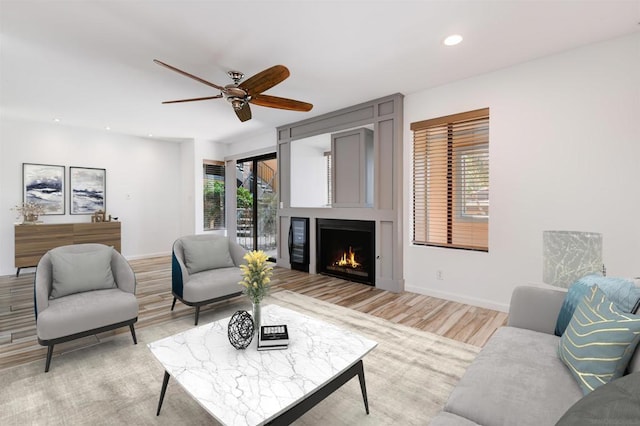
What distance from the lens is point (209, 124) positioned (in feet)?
18.3

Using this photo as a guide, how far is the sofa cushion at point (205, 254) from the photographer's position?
3402mm

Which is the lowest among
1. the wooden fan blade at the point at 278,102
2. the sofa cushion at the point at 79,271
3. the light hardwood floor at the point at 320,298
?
the light hardwood floor at the point at 320,298

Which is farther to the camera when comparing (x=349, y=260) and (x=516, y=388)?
(x=349, y=260)

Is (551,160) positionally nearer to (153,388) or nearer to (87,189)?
(153,388)

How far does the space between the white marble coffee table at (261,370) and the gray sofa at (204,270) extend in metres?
1.12

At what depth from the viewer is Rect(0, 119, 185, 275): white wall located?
17.0 feet

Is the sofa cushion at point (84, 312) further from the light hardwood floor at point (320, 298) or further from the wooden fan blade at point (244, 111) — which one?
the wooden fan blade at point (244, 111)

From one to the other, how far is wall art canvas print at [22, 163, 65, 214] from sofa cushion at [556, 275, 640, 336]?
297 inches

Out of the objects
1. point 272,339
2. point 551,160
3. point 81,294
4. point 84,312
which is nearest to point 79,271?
point 81,294

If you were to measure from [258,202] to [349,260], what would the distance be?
111 inches

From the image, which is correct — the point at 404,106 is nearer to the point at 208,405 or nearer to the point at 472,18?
the point at 472,18

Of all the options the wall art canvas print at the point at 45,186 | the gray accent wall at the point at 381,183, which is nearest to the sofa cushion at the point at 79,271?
the gray accent wall at the point at 381,183

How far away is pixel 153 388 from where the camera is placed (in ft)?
6.49

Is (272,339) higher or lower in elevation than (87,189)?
lower
